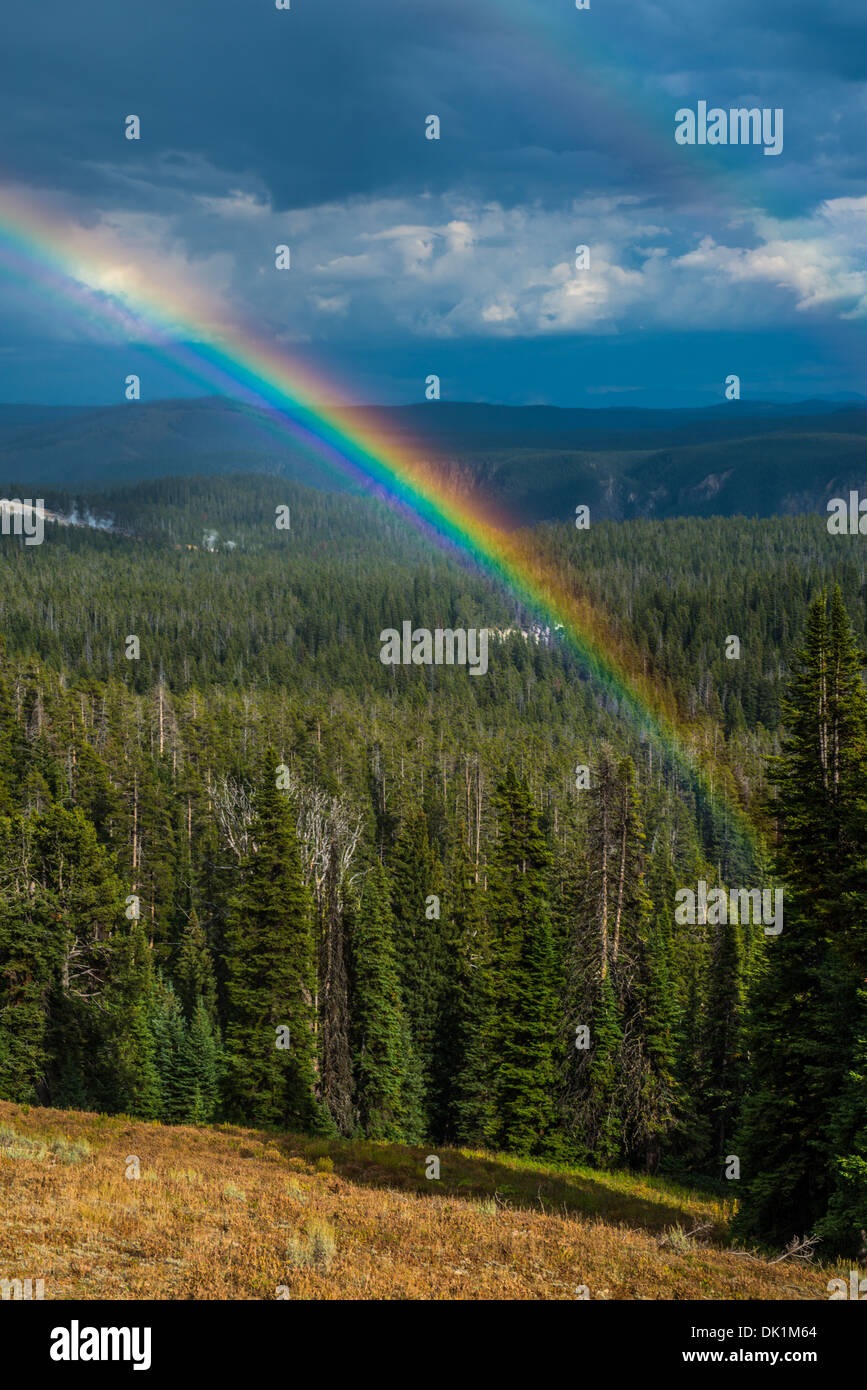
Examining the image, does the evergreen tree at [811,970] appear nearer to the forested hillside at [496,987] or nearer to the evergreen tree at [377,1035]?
the forested hillside at [496,987]

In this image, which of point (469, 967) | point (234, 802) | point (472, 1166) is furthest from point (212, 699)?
point (472, 1166)

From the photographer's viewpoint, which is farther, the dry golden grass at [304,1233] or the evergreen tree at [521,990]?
the evergreen tree at [521,990]

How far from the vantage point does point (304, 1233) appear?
55.8 feet

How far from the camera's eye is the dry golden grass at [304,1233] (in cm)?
1409

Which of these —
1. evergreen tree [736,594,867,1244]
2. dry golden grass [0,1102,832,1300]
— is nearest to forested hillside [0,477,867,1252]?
evergreen tree [736,594,867,1244]

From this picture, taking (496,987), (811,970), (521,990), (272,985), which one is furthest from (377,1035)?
(811,970)

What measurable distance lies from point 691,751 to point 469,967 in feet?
341

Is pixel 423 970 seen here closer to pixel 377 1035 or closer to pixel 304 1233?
pixel 377 1035

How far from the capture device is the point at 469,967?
5116 cm

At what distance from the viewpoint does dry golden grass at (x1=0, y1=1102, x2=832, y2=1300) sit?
14094 millimetres

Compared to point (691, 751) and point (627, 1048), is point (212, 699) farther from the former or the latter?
point (627, 1048)

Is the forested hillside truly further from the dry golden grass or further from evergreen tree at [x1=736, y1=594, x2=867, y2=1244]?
the dry golden grass

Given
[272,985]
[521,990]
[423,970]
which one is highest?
[272,985]

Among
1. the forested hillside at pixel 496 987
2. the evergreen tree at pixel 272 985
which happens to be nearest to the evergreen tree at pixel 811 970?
the forested hillside at pixel 496 987
